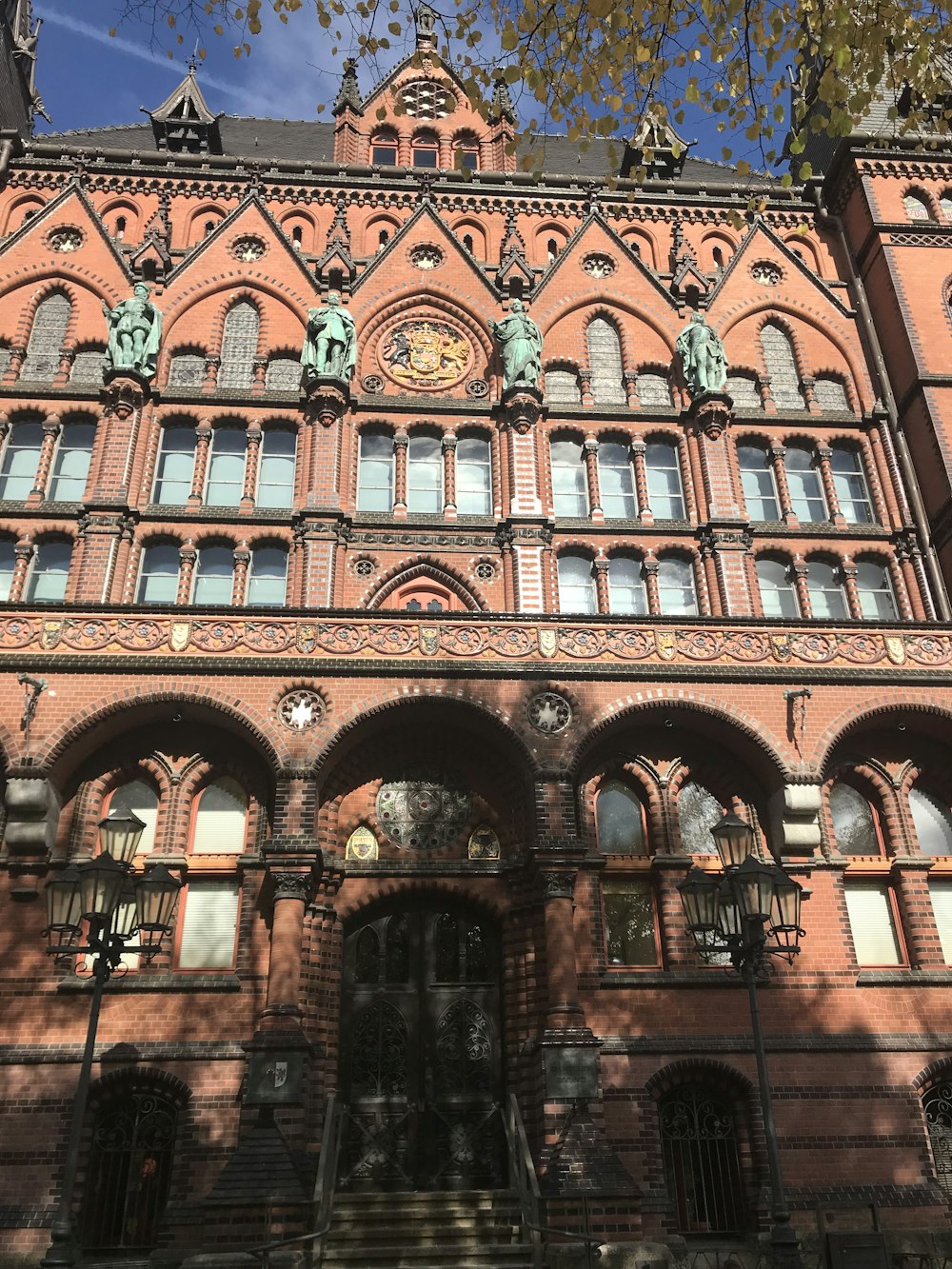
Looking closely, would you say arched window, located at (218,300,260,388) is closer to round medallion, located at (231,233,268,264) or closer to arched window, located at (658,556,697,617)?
round medallion, located at (231,233,268,264)

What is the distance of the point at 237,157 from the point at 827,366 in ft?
49.9

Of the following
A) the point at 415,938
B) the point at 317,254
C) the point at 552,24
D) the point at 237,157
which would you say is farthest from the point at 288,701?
the point at 237,157

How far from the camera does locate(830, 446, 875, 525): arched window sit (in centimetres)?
2408

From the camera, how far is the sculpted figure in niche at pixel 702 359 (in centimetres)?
2411

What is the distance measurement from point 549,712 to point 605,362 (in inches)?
460

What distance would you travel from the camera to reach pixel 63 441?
77.0 ft

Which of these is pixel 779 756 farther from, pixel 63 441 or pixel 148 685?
pixel 63 441

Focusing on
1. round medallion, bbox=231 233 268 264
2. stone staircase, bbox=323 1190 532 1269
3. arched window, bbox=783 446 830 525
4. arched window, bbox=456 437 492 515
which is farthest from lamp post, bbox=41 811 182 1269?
round medallion, bbox=231 233 268 264

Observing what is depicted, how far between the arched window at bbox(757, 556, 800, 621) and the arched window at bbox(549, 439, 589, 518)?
3.82 metres

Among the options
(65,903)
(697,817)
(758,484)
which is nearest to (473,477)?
(758,484)

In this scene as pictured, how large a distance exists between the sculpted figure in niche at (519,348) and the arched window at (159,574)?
770cm

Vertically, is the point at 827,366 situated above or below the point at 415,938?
above

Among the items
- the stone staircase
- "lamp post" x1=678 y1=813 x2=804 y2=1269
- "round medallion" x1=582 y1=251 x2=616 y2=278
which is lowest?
the stone staircase

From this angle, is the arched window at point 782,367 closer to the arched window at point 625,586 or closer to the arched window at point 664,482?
the arched window at point 664,482
